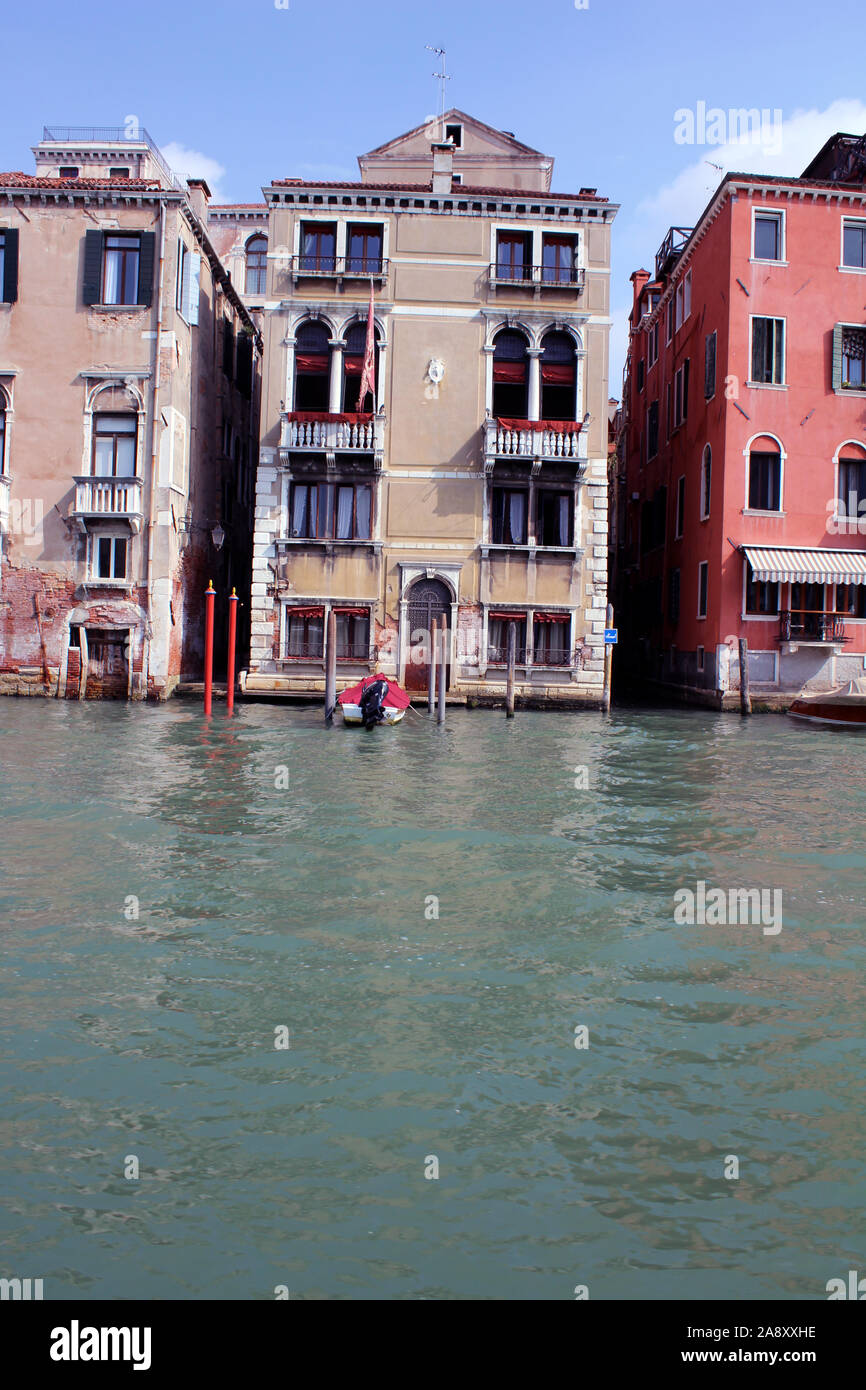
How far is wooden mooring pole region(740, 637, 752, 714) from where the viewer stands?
2125 centimetres

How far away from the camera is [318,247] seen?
22828 millimetres

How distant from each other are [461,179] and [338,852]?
21209 mm

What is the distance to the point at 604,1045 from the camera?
4832 mm

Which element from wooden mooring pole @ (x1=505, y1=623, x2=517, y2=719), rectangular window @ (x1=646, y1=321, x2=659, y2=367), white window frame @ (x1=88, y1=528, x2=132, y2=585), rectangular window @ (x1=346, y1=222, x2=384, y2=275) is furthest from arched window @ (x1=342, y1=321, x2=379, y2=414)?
rectangular window @ (x1=646, y1=321, x2=659, y2=367)

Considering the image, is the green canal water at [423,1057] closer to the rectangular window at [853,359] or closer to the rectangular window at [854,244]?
the rectangular window at [853,359]

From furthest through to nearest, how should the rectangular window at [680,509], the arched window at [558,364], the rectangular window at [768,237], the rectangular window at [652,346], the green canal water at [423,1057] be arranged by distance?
1. the rectangular window at [652,346]
2. the rectangular window at [680,509]
3. the arched window at [558,364]
4. the rectangular window at [768,237]
5. the green canal water at [423,1057]

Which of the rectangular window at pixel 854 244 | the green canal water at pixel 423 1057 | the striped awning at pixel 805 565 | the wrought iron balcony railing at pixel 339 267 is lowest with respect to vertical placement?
the green canal water at pixel 423 1057

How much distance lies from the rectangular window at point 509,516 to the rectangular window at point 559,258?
14.6 ft

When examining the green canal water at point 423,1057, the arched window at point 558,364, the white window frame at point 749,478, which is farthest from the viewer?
the arched window at point 558,364

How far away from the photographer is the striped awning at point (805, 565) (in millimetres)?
21344

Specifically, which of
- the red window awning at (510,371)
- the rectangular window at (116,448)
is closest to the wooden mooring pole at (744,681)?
the red window awning at (510,371)

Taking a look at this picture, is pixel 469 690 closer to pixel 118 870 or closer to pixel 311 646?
pixel 311 646

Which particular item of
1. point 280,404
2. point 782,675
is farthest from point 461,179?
point 782,675

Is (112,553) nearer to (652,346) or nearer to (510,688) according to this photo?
(510,688)
